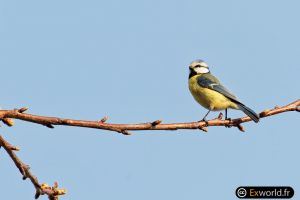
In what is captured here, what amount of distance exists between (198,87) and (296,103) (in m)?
4.74

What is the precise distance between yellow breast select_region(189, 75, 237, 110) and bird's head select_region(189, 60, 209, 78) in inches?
45.4

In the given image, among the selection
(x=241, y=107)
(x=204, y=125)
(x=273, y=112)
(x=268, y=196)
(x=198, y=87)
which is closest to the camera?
(x=204, y=125)

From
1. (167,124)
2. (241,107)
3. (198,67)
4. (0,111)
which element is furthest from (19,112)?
(198,67)

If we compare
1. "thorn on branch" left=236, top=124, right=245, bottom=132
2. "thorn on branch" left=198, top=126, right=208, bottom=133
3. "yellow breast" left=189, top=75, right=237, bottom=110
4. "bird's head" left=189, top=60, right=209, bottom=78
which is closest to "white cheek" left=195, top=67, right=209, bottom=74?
"bird's head" left=189, top=60, right=209, bottom=78

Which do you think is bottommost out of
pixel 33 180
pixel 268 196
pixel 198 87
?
pixel 268 196

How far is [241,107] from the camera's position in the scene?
334 inches

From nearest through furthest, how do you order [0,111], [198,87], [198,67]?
[0,111], [198,87], [198,67]

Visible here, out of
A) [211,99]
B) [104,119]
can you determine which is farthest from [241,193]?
[211,99]

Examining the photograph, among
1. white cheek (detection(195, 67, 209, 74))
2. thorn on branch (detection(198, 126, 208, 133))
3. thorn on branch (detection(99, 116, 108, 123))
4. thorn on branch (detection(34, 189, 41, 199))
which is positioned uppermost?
white cheek (detection(195, 67, 209, 74))

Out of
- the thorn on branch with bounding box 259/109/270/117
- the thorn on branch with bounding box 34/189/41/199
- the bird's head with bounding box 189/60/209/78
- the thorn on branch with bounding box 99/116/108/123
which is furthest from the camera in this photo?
the bird's head with bounding box 189/60/209/78

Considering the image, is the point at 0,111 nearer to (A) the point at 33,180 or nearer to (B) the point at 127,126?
(A) the point at 33,180

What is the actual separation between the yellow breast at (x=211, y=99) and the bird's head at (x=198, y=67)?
1.15 m

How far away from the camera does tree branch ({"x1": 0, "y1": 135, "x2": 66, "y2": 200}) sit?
366 centimetres

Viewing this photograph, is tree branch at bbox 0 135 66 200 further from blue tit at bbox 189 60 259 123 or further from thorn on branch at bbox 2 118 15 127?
blue tit at bbox 189 60 259 123
